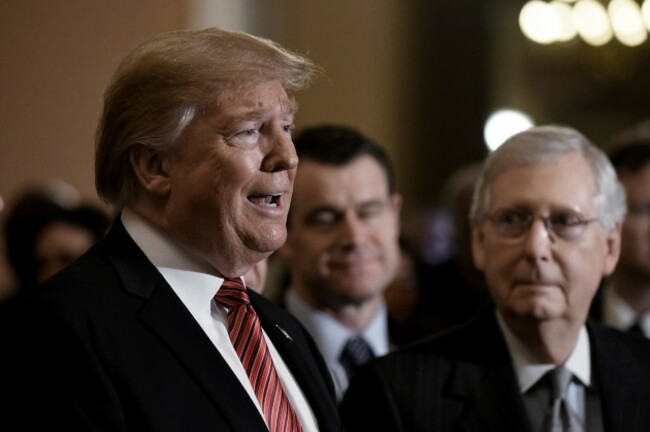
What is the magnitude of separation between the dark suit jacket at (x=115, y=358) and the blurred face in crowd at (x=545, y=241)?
106cm

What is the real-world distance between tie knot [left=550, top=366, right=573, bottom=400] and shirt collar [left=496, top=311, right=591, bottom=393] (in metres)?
0.02

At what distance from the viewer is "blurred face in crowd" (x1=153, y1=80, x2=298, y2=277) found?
2.63 m

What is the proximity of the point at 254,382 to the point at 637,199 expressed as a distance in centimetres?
249

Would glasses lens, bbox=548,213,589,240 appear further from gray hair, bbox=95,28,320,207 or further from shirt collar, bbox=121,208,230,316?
shirt collar, bbox=121,208,230,316

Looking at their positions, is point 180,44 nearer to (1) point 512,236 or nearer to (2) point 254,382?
(2) point 254,382

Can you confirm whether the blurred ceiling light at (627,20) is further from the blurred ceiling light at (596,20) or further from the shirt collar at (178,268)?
the shirt collar at (178,268)

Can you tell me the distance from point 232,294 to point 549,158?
1092mm

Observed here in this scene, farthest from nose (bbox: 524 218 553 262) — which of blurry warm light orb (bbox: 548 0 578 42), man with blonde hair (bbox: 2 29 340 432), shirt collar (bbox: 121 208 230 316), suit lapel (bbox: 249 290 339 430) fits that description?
Answer: blurry warm light orb (bbox: 548 0 578 42)

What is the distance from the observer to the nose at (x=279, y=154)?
8.82ft

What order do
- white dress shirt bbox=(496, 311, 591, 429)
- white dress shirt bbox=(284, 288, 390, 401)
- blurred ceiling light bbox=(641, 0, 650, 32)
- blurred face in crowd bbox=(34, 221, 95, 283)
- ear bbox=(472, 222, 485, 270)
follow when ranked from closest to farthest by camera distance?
white dress shirt bbox=(496, 311, 591, 429), ear bbox=(472, 222, 485, 270), white dress shirt bbox=(284, 288, 390, 401), blurred face in crowd bbox=(34, 221, 95, 283), blurred ceiling light bbox=(641, 0, 650, 32)

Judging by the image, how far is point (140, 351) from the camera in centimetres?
247

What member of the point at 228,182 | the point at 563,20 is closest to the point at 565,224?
the point at 228,182

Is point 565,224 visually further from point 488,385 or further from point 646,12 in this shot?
point 646,12

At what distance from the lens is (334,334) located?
4266 mm
